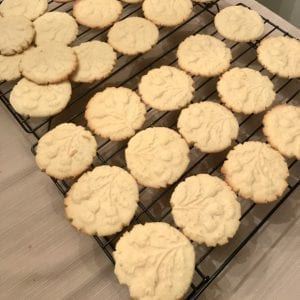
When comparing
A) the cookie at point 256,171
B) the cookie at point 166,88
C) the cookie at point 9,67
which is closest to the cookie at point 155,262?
the cookie at point 256,171

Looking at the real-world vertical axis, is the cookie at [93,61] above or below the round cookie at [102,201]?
above

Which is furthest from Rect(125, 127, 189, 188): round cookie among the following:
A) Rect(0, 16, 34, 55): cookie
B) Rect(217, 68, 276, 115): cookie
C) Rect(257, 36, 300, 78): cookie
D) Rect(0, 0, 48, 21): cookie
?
Rect(0, 0, 48, 21): cookie

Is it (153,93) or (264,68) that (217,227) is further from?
(264,68)

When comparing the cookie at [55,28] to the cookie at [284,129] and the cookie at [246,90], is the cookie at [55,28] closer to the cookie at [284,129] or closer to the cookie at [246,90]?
the cookie at [246,90]

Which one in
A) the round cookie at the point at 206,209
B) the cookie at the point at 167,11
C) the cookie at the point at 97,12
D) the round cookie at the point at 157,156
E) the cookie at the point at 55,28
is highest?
the cookie at the point at 167,11

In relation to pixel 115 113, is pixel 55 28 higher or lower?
higher

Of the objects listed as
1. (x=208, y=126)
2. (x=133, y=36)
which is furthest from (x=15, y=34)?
(x=208, y=126)

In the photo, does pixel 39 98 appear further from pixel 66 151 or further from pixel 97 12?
pixel 97 12
